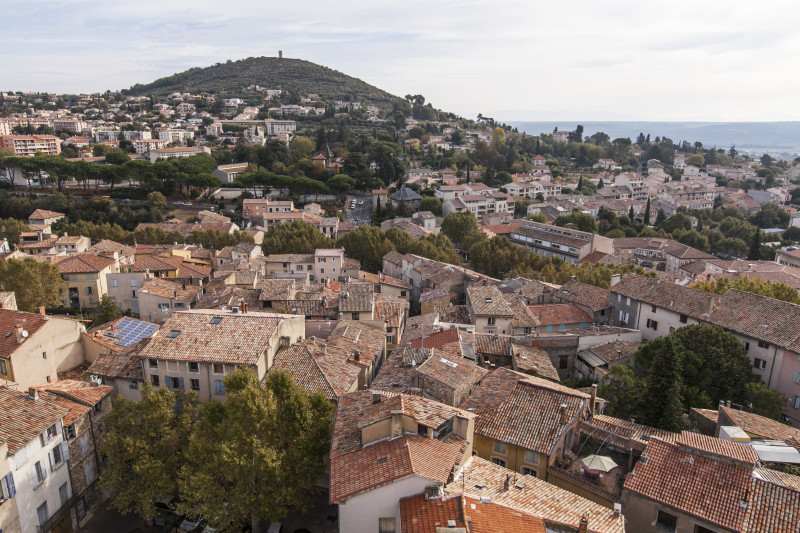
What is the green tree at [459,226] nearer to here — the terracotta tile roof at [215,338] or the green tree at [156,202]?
the green tree at [156,202]

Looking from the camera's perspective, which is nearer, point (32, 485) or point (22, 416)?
point (32, 485)

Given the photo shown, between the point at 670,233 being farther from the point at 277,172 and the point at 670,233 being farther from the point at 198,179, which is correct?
the point at 198,179

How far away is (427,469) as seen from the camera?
15.7 m

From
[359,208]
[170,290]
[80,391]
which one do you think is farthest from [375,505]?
[359,208]

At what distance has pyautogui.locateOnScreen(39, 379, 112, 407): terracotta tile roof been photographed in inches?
922

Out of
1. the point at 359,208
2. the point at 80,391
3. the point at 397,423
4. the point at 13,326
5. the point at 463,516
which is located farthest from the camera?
the point at 359,208

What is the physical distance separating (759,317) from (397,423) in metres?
28.8

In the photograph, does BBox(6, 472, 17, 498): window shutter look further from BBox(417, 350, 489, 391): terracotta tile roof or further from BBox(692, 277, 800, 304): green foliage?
BBox(692, 277, 800, 304): green foliage

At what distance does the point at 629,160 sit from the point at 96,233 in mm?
166425

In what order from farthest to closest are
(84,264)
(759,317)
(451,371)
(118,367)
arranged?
(84,264)
(759,317)
(118,367)
(451,371)

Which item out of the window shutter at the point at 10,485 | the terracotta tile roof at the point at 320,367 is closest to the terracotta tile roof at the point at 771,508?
the terracotta tile roof at the point at 320,367

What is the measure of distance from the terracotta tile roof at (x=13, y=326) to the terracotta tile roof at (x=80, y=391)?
340 centimetres

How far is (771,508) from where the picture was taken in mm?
16328

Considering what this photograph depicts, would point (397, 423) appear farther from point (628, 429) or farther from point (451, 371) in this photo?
point (628, 429)
